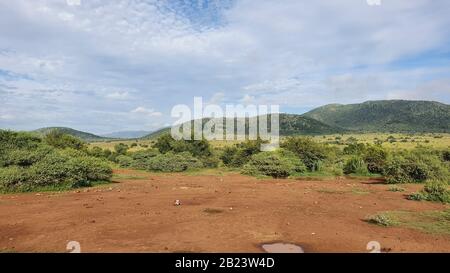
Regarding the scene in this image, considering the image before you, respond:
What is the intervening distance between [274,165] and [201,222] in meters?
18.3

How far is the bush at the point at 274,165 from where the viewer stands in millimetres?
28481

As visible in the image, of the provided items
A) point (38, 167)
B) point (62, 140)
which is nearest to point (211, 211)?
point (38, 167)

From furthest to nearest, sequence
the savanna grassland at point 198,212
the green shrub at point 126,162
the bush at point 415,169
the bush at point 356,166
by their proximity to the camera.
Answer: the green shrub at point 126,162 < the bush at point 356,166 < the bush at point 415,169 < the savanna grassland at point 198,212

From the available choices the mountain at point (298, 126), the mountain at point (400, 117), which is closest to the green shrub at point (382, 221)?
the mountain at point (298, 126)

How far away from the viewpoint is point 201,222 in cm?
1070

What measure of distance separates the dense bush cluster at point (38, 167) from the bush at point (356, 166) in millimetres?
19665

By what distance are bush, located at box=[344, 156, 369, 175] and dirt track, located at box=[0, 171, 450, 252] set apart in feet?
41.4

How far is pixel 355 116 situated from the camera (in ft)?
631

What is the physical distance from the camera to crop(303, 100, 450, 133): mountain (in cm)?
13298

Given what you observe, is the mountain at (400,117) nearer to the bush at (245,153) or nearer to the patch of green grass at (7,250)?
the bush at (245,153)

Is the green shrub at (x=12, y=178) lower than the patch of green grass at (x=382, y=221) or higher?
higher

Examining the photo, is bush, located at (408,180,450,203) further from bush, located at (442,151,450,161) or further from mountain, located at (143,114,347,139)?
mountain, located at (143,114,347,139)
